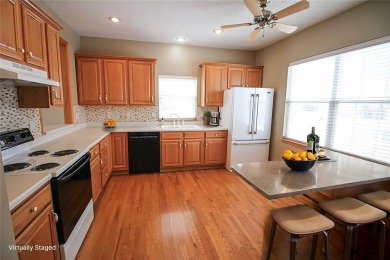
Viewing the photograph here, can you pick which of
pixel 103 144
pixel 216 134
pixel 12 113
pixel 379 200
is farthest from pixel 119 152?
pixel 379 200

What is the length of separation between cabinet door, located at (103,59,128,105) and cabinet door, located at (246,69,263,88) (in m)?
2.60

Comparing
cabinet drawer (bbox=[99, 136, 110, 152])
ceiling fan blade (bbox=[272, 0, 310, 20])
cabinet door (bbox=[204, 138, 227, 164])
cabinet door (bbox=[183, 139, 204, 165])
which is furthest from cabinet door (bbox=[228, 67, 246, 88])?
cabinet drawer (bbox=[99, 136, 110, 152])

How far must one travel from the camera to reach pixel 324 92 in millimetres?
2875

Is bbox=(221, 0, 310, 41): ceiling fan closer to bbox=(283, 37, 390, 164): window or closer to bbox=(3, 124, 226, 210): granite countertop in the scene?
bbox=(283, 37, 390, 164): window

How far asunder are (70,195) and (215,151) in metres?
2.80

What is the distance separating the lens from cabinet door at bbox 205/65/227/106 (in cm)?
405

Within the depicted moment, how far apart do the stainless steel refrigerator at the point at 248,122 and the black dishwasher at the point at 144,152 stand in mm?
1490

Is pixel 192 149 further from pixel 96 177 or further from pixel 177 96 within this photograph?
pixel 96 177

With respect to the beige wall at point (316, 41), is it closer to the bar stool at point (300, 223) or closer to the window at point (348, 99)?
the window at point (348, 99)

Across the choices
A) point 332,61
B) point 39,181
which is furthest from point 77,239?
point 332,61

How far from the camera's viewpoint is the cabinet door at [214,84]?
405cm

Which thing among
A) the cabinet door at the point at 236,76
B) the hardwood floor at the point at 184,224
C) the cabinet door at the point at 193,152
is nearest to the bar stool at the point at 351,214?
the hardwood floor at the point at 184,224

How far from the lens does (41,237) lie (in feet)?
4.17

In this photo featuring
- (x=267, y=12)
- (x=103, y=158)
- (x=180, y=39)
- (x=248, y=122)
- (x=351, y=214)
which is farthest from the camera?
(x=248, y=122)
